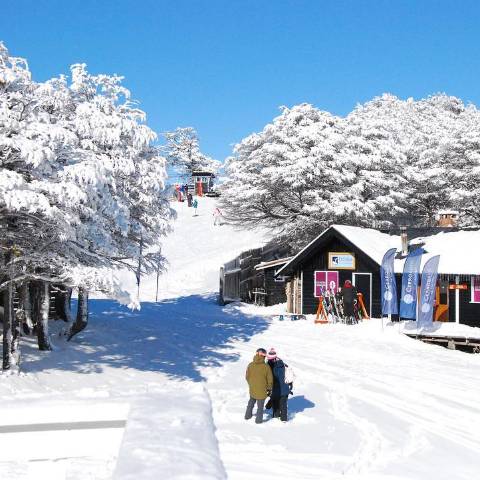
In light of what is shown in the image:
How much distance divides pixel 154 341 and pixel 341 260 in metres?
11.3

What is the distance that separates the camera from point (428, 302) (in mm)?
22953

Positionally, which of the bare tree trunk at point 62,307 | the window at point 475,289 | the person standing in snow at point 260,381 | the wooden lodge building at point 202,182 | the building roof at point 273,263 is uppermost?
the wooden lodge building at point 202,182

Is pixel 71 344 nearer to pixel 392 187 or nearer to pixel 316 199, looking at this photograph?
pixel 316 199

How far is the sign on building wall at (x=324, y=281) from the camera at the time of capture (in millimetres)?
28984

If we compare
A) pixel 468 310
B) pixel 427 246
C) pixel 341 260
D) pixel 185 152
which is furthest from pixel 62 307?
pixel 185 152

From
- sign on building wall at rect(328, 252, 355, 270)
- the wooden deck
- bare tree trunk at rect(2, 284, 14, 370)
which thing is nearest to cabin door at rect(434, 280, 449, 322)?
the wooden deck

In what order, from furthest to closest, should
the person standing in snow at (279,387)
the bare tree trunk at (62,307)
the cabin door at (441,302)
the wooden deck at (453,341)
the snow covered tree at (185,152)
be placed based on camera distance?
1. the snow covered tree at (185,152)
2. the cabin door at (441,302)
3. the bare tree trunk at (62,307)
4. the wooden deck at (453,341)
5. the person standing in snow at (279,387)

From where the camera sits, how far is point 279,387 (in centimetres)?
1136

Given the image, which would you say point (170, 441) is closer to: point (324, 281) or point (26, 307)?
point (26, 307)

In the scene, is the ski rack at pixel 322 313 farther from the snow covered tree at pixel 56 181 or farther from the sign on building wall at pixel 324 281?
the snow covered tree at pixel 56 181

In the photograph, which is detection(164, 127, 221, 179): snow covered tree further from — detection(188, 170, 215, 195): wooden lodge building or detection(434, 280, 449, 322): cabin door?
detection(434, 280, 449, 322): cabin door

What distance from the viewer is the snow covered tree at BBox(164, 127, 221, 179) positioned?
10419cm

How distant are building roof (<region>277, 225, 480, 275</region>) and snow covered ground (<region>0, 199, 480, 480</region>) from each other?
393 cm

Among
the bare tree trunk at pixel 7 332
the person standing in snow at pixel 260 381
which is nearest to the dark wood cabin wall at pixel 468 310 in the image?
the person standing in snow at pixel 260 381
